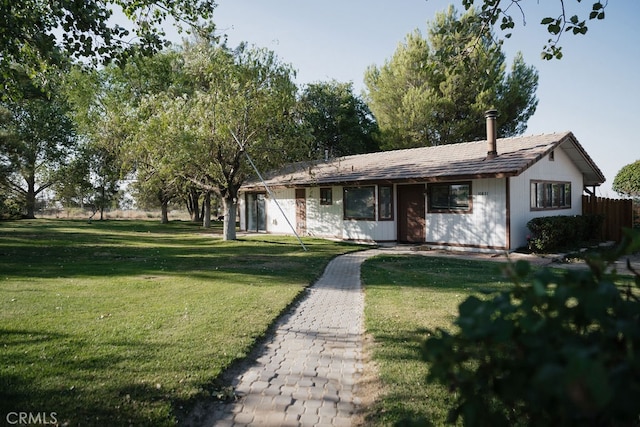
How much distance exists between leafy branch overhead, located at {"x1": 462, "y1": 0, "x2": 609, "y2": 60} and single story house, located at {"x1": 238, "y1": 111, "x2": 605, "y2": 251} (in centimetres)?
822

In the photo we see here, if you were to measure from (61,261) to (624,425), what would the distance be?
13085mm

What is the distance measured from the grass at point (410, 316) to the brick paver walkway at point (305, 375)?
11.5 inches

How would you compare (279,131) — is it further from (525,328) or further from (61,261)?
(525,328)

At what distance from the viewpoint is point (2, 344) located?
472 cm

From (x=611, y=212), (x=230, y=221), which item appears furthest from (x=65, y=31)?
(x=611, y=212)

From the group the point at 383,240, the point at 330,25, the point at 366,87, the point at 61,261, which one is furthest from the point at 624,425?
the point at 366,87

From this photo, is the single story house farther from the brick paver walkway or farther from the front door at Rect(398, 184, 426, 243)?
the brick paver walkway

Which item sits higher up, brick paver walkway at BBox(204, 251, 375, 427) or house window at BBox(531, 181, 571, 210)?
house window at BBox(531, 181, 571, 210)

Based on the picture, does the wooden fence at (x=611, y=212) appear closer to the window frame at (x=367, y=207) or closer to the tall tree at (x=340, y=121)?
the window frame at (x=367, y=207)

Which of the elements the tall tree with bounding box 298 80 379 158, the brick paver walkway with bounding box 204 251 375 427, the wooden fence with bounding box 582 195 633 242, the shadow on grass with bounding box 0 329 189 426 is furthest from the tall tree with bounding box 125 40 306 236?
the tall tree with bounding box 298 80 379 158

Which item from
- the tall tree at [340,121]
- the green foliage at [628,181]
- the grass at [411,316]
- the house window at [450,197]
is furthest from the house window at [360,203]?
the green foliage at [628,181]

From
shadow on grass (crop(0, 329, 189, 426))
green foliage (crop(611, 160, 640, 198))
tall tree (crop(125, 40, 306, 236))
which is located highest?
tall tree (crop(125, 40, 306, 236))

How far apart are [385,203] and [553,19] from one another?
492 inches

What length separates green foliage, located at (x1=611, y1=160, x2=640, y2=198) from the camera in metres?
24.4
